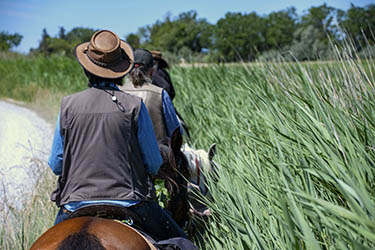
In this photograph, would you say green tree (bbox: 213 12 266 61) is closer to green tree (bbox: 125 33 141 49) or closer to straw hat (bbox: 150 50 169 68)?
straw hat (bbox: 150 50 169 68)

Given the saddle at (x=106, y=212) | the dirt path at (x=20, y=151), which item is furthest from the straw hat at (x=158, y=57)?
the saddle at (x=106, y=212)

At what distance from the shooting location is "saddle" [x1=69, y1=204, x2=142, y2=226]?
2.20 meters

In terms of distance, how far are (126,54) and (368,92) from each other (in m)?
1.62

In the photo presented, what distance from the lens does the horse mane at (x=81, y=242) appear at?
1.67 metres

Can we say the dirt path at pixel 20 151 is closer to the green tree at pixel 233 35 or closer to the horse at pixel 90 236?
the horse at pixel 90 236

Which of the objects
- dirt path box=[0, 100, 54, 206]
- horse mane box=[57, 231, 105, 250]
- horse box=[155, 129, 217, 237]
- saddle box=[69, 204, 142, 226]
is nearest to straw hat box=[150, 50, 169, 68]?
dirt path box=[0, 100, 54, 206]

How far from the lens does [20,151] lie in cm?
638

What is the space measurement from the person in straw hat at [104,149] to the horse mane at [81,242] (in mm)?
509

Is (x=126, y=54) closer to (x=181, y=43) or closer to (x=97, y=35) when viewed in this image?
(x=97, y=35)

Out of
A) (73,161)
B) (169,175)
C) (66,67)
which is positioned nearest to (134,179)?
(73,161)

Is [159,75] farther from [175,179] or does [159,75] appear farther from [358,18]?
[175,179]

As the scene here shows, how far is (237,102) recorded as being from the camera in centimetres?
524

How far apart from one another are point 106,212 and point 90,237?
497 millimetres

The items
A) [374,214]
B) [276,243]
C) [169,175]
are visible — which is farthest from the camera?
[169,175]
